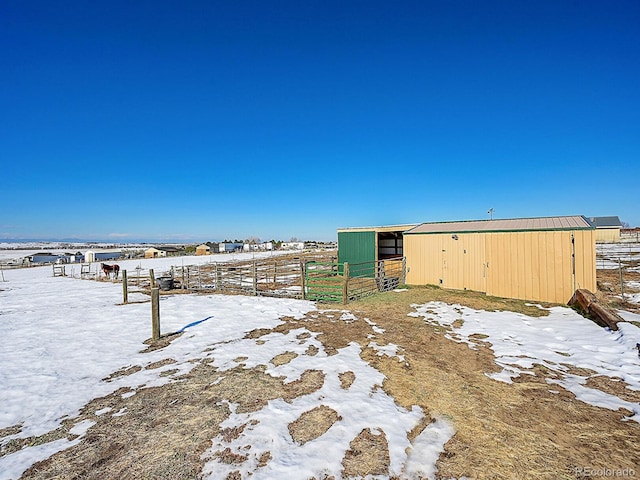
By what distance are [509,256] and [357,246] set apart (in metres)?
7.80

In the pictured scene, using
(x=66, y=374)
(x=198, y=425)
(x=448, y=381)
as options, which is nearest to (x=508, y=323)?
(x=448, y=381)

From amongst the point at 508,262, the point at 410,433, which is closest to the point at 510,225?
the point at 508,262

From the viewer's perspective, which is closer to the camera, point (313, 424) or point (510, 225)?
point (313, 424)

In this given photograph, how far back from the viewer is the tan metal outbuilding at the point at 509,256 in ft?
29.7

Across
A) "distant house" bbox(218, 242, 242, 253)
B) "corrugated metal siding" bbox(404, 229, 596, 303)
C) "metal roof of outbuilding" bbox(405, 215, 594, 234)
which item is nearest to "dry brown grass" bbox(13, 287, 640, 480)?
"corrugated metal siding" bbox(404, 229, 596, 303)

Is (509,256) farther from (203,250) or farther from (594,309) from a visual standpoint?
(203,250)

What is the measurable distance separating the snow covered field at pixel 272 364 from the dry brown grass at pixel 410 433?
0.44 ft

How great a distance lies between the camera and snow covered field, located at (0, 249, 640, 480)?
2.99m

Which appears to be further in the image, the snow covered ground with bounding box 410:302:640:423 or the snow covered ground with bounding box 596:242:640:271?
the snow covered ground with bounding box 596:242:640:271

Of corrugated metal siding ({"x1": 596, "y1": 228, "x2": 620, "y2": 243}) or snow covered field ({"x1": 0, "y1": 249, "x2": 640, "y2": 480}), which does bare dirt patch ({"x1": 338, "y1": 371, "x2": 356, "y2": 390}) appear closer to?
snow covered field ({"x1": 0, "y1": 249, "x2": 640, "y2": 480})

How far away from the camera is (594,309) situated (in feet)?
23.7

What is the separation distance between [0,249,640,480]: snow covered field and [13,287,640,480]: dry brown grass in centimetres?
13

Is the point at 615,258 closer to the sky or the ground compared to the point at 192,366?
closer to the sky

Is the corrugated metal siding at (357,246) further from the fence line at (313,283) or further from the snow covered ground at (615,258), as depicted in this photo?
the snow covered ground at (615,258)
